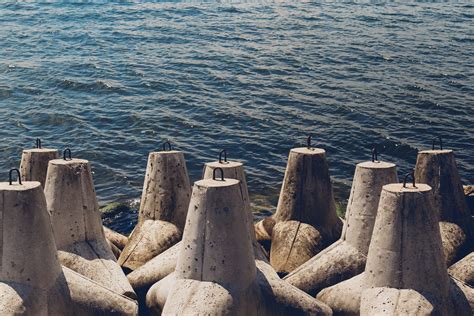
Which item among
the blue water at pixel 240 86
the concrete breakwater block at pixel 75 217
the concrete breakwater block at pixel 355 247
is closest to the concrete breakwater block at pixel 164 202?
the concrete breakwater block at pixel 75 217

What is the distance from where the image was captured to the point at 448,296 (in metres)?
10.2

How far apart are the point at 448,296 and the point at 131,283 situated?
178 inches

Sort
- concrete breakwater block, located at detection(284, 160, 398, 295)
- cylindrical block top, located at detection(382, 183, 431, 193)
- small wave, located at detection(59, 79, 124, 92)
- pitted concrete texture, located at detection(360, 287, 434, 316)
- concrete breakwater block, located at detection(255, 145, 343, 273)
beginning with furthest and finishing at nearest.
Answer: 1. small wave, located at detection(59, 79, 124, 92)
2. concrete breakwater block, located at detection(255, 145, 343, 273)
3. concrete breakwater block, located at detection(284, 160, 398, 295)
4. cylindrical block top, located at detection(382, 183, 431, 193)
5. pitted concrete texture, located at detection(360, 287, 434, 316)

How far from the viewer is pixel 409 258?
994 cm

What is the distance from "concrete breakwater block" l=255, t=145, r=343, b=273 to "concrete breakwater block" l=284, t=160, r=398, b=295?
117 centimetres

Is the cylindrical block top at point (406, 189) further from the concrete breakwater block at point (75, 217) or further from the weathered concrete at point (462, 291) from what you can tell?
the concrete breakwater block at point (75, 217)

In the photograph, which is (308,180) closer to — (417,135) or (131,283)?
(131,283)

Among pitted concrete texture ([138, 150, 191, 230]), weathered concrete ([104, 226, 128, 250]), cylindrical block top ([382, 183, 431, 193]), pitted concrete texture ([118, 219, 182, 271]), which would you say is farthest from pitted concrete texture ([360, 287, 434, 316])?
weathered concrete ([104, 226, 128, 250])

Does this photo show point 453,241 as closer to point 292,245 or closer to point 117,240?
point 292,245

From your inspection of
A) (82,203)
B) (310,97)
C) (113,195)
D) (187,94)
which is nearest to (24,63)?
(187,94)

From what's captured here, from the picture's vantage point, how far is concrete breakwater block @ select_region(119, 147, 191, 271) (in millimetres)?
13242

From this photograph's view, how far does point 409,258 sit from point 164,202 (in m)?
4.93

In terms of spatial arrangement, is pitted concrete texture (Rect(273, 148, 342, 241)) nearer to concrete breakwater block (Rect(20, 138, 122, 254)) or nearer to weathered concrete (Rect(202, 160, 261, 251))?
weathered concrete (Rect(202, 160, 261, 251))

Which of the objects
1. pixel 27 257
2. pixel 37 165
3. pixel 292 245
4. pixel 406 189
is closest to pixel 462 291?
pixel 406 189
